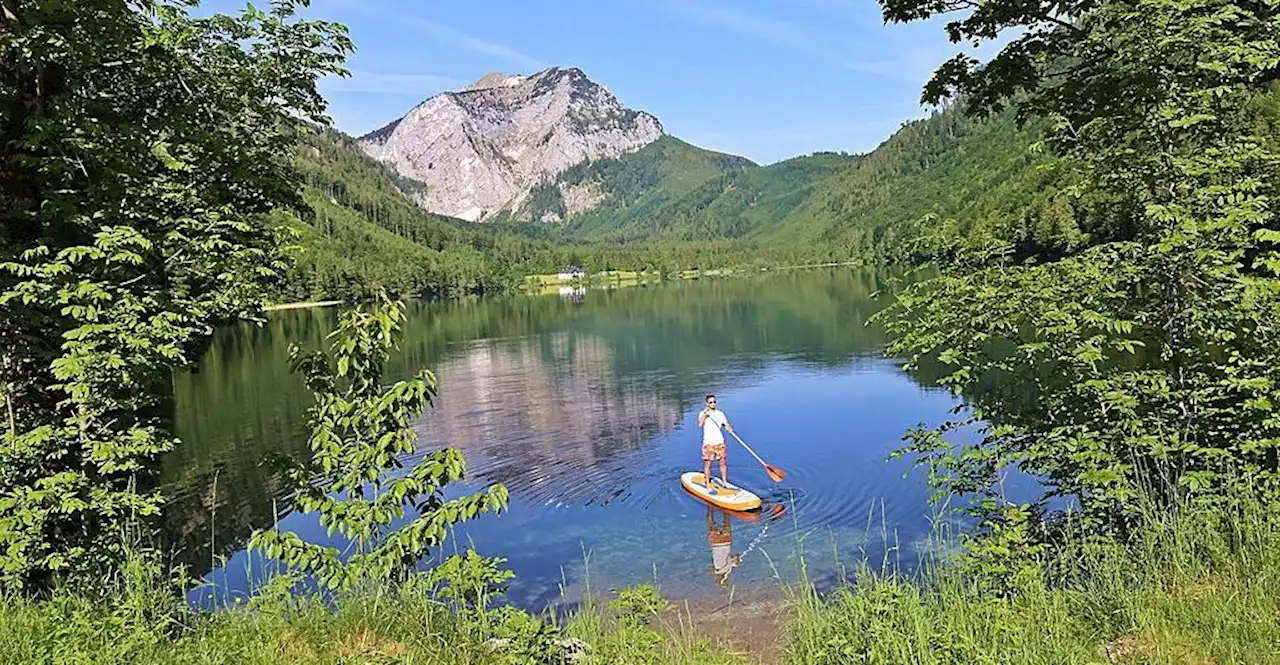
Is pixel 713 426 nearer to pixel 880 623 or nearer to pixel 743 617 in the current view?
pixel 743 617

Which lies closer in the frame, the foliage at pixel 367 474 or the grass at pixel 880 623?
the grass at pixel 880 623

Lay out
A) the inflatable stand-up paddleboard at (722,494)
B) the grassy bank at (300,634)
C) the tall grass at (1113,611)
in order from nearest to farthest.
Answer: the tall grass at (1113,611), the grassy bank at (300,634), the inflatable stand-up paddleboard at (722,494)

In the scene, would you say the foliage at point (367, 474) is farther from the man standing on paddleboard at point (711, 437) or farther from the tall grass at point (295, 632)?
the man standing on paddleboard at point (711, 437)

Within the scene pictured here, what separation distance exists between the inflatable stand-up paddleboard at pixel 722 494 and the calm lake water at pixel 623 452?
343 mm

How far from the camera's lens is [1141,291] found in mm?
8891

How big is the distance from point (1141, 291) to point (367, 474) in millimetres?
7828

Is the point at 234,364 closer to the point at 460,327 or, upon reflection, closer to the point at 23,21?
the point at 460,327

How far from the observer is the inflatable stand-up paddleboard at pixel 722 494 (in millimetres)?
22641

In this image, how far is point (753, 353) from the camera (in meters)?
58.7

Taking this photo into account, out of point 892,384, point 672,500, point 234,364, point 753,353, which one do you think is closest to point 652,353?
point 753,353

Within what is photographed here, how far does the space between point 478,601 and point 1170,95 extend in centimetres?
791

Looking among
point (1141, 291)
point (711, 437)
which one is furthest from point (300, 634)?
point (711, 437)

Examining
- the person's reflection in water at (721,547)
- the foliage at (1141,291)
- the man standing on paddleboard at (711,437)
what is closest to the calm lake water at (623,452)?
the person's reflection in water at (721,547)

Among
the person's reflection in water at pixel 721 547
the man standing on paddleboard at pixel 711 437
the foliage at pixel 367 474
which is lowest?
the person's reflection in water at pixel 721 547
